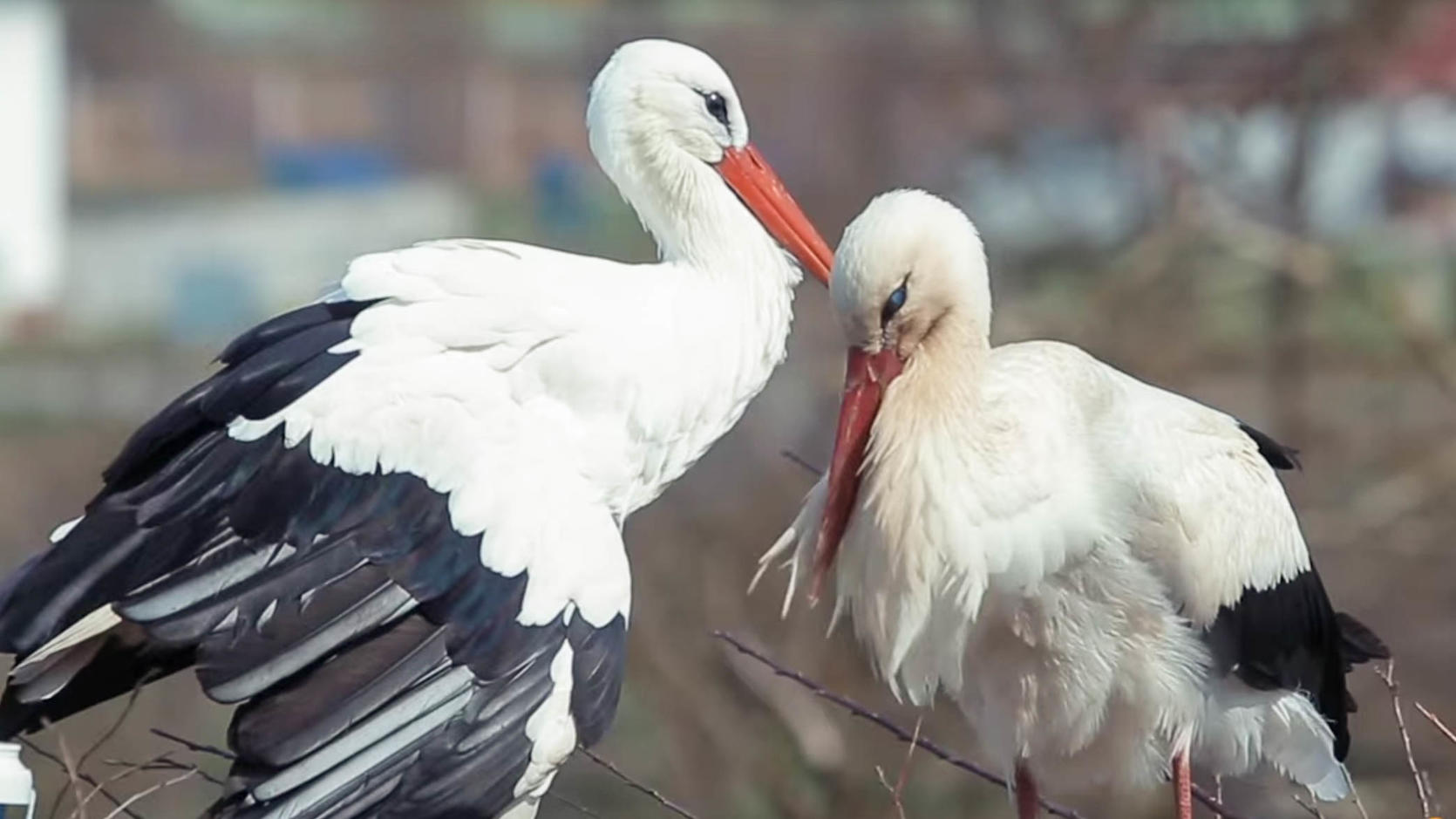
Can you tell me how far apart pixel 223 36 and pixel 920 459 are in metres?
17.0

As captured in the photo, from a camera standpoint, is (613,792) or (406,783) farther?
(613,792)

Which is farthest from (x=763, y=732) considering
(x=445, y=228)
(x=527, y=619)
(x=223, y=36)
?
(x=223, y=36)

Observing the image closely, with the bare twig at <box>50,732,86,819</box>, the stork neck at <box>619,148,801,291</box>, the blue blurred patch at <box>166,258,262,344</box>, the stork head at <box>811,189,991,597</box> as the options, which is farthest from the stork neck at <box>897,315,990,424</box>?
the blue blurred patch at <box>166,258,262,344</box>

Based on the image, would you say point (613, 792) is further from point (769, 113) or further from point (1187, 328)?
point (769, 113)

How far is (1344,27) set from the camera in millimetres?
10734

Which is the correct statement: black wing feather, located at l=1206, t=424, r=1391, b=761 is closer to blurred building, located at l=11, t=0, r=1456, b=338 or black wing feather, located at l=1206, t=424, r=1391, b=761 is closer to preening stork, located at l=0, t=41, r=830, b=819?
preening stork, located at l=0, t=41, r=830, b=819

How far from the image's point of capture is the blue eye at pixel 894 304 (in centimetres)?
350

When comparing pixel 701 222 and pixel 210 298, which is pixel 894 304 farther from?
pixel 210 298

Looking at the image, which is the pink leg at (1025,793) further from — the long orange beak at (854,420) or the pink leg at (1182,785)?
the long orange beak at (854,420)

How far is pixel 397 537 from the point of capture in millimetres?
3469

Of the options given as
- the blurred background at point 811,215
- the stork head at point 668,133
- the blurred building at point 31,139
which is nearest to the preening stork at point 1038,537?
the stork head at point 668,133

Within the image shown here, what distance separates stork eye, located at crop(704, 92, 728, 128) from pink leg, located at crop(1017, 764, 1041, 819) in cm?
100

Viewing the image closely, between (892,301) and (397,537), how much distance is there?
66 centimetres

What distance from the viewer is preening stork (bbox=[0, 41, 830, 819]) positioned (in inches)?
132
